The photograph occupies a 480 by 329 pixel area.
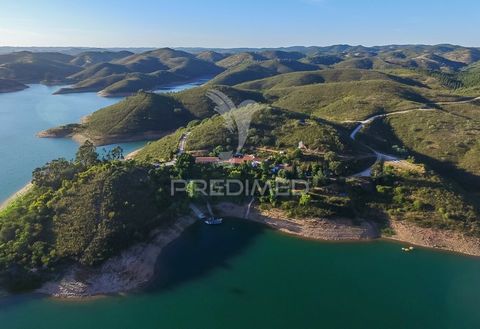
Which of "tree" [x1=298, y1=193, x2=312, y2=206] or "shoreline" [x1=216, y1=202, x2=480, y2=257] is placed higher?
"tree" [x1=298, y1=193, x2=312, y2=206]

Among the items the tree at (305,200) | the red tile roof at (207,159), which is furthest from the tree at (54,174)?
the tree at (305,200)

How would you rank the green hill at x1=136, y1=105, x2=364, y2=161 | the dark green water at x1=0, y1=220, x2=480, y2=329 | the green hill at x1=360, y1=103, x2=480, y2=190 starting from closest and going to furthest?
the dark green water at x1=0, y1=220, x2=480, y2=329
the green hill at x1=136, y1=105, x2=364, y2=161
the green hill at x1=360, y1=103, x2=480, y2=190

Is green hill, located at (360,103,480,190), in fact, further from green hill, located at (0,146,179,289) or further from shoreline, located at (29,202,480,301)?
green hill, located at (0,146,179,289)

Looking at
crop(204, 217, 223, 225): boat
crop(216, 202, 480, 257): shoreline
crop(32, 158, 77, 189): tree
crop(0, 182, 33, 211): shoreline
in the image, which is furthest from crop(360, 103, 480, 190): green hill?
crop(0, 182, 33, 211): shoreline

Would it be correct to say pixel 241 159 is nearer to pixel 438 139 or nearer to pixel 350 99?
pixel 438 139

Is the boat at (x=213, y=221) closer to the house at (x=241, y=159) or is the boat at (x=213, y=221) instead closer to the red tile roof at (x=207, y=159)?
the house at (x=241, y=159)

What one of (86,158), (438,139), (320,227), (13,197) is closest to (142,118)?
(86,158)
